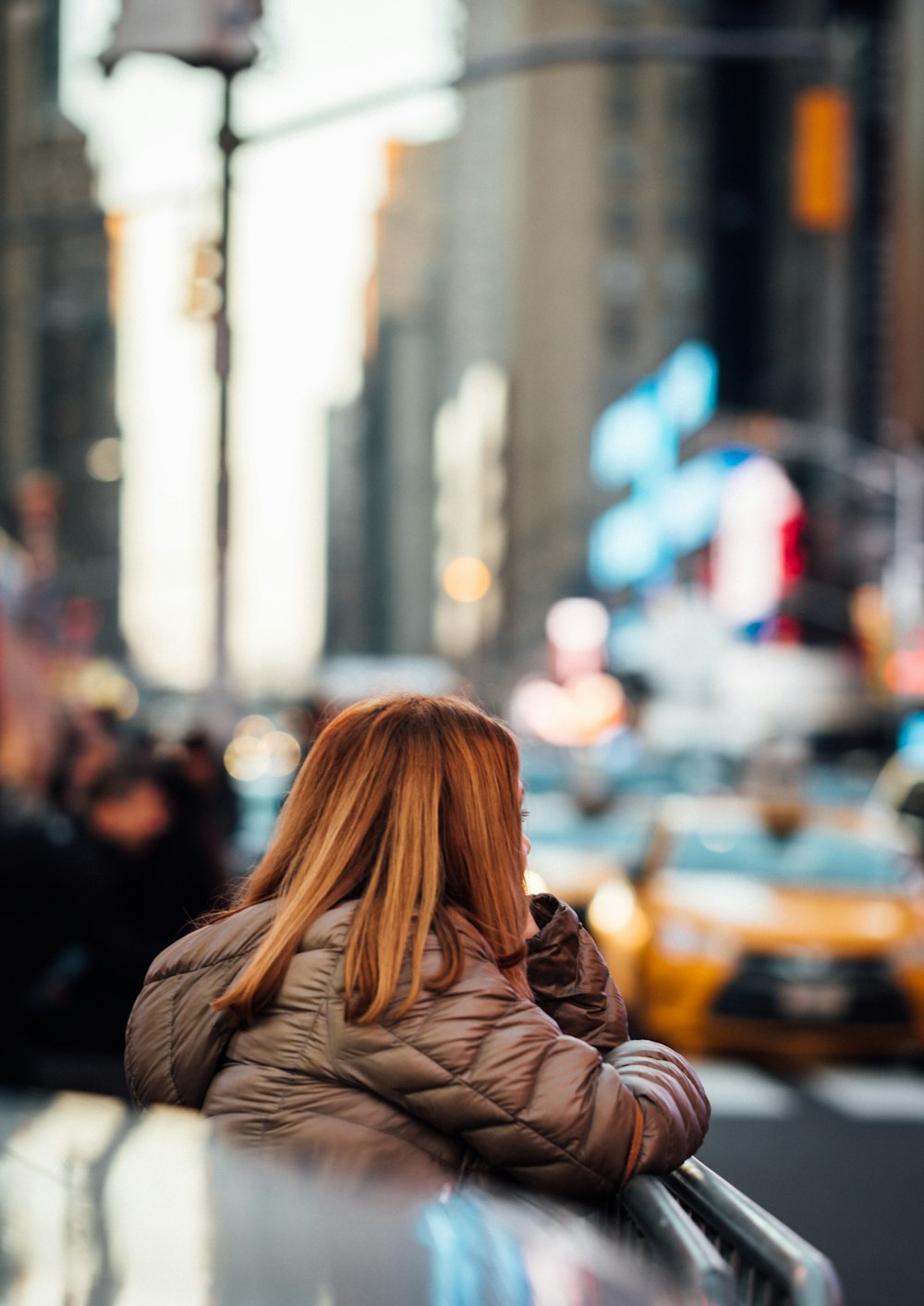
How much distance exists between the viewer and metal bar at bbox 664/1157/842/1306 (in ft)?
7.50

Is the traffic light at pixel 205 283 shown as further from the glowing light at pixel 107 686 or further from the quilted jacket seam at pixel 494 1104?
the glowing light at pixel 107 686

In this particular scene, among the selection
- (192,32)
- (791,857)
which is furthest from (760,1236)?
Answer: (791,857)

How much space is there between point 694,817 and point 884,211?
233ft

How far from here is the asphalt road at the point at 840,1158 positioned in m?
6.82

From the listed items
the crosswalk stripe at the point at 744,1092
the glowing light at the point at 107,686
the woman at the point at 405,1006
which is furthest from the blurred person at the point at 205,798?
the glowing light at the point at 107,686

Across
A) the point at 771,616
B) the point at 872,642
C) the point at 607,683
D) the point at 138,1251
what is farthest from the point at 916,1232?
the point at 607,683

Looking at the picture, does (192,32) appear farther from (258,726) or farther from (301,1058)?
(258,726)

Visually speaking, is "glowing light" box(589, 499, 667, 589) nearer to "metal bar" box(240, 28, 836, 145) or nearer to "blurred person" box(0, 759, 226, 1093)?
"metal bar" box(240, 28, 836, 145)

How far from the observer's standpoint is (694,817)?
13180 millimetres

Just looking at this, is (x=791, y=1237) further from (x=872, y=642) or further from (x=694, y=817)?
(x=872, y=642)

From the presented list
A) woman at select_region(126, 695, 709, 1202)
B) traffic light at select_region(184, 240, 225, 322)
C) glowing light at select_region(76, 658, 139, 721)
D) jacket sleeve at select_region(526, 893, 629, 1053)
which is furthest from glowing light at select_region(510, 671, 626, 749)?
woman at select_region(126, 695, 709, 1202)

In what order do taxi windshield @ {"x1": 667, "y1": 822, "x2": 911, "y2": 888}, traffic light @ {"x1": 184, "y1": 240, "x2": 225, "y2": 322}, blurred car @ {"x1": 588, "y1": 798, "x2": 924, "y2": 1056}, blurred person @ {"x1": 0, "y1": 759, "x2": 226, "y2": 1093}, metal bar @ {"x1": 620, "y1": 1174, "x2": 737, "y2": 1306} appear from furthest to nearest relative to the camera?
traffic light @ {"x1": 184, "y1": 240, "x2": 225, "y2": 322} < taxi windshield @ {"x1": 667, "y1": 822, "x2": 911, "y2": 888} < blurred car @ {"x1": 588, "y1": 798, "x2": 924, "y2": 1056} < blurred person @ {"x1": 0, "y1": 759, "x2": 226, "y2": 1093} < metal bar @ {"x1": 620, "y1": 1174, "x2": 737, "y2": 1306}

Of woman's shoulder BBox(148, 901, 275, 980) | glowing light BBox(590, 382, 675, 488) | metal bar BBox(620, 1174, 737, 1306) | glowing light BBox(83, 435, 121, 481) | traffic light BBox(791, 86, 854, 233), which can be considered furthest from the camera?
glowing light BBox(590, 382, 675, 488)

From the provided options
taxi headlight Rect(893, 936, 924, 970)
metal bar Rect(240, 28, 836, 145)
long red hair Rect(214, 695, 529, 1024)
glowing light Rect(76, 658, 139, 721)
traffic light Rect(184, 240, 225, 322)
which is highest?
metal bar Rect(240, 28, 836, 145)
